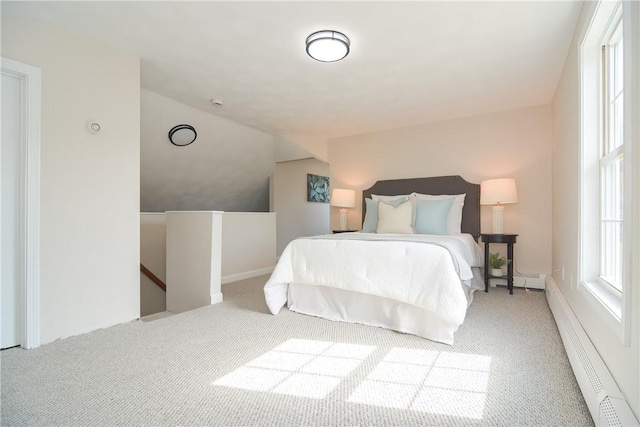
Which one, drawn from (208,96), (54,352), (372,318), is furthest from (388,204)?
(54,352)

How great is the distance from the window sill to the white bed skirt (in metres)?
0.77

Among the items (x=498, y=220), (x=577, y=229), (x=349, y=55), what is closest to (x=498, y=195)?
(x=498, y=220)

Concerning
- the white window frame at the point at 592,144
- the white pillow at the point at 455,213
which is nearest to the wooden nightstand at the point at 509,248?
the white pillow at the point at 455,213

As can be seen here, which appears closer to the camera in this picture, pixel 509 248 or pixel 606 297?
pixel 606 297

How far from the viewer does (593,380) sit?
4.61ft

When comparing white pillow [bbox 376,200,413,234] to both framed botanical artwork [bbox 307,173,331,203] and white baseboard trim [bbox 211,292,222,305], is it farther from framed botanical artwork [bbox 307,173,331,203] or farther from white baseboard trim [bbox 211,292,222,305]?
framed botanical artwork [bbox 307,173,331,203]

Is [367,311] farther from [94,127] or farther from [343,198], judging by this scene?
[343,198]

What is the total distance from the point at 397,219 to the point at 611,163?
213 cm

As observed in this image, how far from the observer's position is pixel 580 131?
205 cm

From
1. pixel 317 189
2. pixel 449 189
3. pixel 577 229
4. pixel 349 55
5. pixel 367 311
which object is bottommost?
pixel 367 311

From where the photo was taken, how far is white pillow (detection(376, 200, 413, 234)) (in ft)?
12.4

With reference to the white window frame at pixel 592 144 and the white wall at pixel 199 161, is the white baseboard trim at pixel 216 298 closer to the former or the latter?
the white wall at pixel 199 161

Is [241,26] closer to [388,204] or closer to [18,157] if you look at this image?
[18,157]

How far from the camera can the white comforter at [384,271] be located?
2.20 meters
